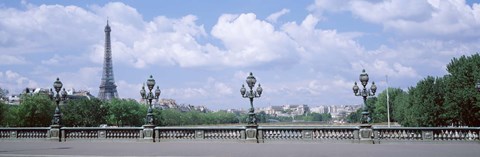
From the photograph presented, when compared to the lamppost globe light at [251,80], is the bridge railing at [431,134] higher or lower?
lower

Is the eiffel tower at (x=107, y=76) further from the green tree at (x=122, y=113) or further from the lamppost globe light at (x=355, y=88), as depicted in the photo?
the lamppost globe light at (x=355, y=88)

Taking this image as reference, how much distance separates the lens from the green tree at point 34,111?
92938 millimetres

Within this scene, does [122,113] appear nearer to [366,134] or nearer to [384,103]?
[384,103]

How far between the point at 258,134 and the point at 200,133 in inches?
160

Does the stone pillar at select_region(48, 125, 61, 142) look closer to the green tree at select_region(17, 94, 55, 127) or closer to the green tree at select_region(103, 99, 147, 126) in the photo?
the green tree at select_region(17, 94, 55, 127)

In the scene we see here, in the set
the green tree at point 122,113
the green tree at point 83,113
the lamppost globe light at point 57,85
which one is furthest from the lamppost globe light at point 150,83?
the green tree at point 122,113

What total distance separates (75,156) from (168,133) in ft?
42.2

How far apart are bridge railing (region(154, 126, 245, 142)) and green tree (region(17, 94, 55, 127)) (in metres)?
70.7

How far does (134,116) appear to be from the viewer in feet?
428

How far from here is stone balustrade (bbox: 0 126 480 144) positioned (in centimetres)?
2803

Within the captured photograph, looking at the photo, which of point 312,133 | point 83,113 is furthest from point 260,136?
point 83,113

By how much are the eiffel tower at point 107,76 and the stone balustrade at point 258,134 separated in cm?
14074

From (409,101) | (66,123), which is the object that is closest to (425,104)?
(409,101)

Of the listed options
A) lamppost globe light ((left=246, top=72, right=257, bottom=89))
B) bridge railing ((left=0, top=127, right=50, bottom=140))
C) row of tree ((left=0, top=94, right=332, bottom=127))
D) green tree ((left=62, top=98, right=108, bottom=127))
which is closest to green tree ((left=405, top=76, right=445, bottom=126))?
lamppost globe light ((left=246, top=72, right=257, bottom=89))
